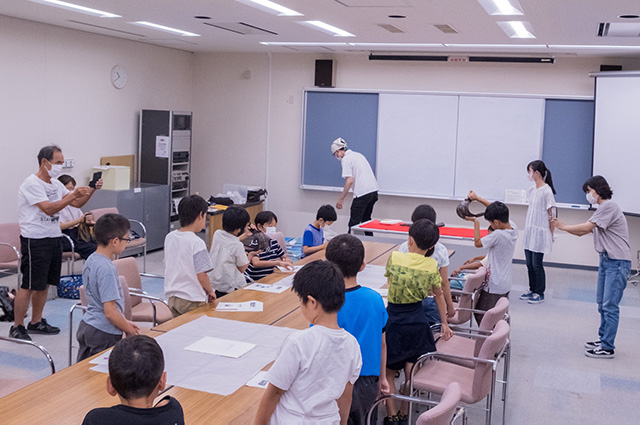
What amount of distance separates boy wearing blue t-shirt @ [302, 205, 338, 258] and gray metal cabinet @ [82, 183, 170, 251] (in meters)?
3.24

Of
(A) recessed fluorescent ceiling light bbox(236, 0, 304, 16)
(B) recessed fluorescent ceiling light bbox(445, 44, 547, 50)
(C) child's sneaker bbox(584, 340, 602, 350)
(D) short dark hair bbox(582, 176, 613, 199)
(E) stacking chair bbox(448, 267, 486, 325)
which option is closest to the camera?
(E) stacking chair bbox(448, 267, 486, 325)

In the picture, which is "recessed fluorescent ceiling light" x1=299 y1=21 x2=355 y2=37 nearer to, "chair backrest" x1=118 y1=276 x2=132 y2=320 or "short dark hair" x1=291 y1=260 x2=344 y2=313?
"chair backrest" x1=118 y1=276 x2=132 y2=320

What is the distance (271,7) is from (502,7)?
199 centimetres

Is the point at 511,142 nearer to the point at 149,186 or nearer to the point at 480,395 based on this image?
the point at 149,186

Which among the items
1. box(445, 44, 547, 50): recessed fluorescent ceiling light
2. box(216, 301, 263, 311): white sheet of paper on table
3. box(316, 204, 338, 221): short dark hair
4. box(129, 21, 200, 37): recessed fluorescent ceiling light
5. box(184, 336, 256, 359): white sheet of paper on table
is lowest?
box(184, 336, 256, 359): white sheet of paper on table

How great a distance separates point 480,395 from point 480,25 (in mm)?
4141

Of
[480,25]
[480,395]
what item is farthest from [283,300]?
[480,25]

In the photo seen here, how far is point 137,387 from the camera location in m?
2.23

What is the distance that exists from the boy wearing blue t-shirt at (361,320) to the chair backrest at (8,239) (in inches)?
179

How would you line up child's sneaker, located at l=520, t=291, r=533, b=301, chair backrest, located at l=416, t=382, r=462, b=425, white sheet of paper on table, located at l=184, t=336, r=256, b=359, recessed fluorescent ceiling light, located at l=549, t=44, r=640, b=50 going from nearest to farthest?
1. chair backrest, located at l=416, t=382, r=462, b=425
2. white sheet of paper on table, located at l=184, t=336, r=256, b=359
3. child's sneaker, located at l=520, t=291, r=533, b=301
4. recessed fluorescent ceiling light, located at l=549, t=44, r=640, b=50

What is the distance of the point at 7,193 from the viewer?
7805 mm

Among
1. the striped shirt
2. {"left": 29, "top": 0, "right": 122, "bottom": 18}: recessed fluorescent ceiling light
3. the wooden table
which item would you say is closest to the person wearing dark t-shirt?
the wooden table

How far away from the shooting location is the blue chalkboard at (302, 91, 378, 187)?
409 inches

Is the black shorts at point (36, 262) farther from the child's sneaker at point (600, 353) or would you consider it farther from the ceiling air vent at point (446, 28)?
the child's sneaker at point (600, 353)
